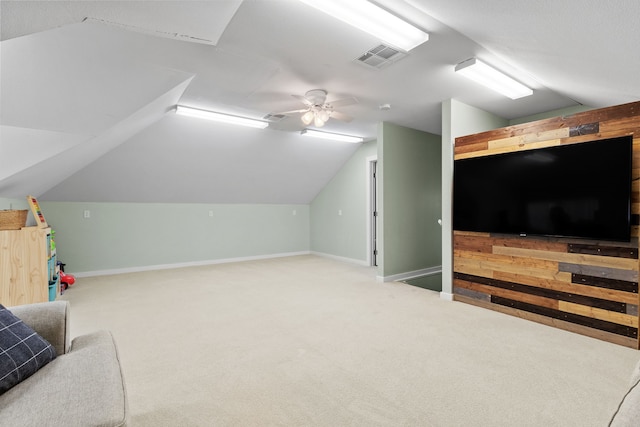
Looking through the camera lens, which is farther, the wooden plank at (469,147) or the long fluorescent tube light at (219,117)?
the long fluorescent tube light at (219,117)

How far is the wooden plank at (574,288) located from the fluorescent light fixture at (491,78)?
2.09 m

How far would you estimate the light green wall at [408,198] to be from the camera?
509 centimetres

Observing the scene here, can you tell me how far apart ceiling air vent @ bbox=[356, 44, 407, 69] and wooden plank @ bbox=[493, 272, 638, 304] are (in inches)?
105

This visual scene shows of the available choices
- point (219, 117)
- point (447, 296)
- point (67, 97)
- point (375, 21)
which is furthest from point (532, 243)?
point (67, 97)

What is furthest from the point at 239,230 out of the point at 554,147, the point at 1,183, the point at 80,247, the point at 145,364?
the point at 554,147

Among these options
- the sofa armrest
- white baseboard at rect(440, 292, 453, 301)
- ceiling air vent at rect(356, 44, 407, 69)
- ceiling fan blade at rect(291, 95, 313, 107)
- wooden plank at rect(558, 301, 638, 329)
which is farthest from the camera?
white baseboard at rect(440, 292, 453, 301)

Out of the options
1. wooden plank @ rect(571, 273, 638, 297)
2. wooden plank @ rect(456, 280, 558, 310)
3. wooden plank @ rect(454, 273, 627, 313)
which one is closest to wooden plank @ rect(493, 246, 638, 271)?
wooden plank @ rect(571, 273, 638, 297)

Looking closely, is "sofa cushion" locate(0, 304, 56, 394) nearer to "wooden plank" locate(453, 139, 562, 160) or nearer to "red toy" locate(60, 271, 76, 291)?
"red toy" locate(60, 271, 76, 291)

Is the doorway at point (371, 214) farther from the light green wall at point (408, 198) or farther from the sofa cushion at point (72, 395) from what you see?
the sofa cushion at point (72, 395)

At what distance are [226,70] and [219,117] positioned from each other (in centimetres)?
149

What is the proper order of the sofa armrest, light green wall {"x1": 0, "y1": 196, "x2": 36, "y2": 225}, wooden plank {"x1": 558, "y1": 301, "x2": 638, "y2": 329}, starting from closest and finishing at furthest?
the sofa armrest → wooden plank {"x1": 558, "y1": 301, "x2": 638, "y2": 329} → light green wall {"x1": 0, "y1": 196, "x2": 36, "y2": 225}

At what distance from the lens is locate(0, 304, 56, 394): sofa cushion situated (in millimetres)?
1260

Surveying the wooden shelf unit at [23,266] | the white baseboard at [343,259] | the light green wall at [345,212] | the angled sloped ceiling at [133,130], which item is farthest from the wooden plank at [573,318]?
the wooden shelf unit at [23,266]

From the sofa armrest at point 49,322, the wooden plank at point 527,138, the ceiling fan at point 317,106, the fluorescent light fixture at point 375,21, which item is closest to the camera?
the sofa armrest at point 49,322
